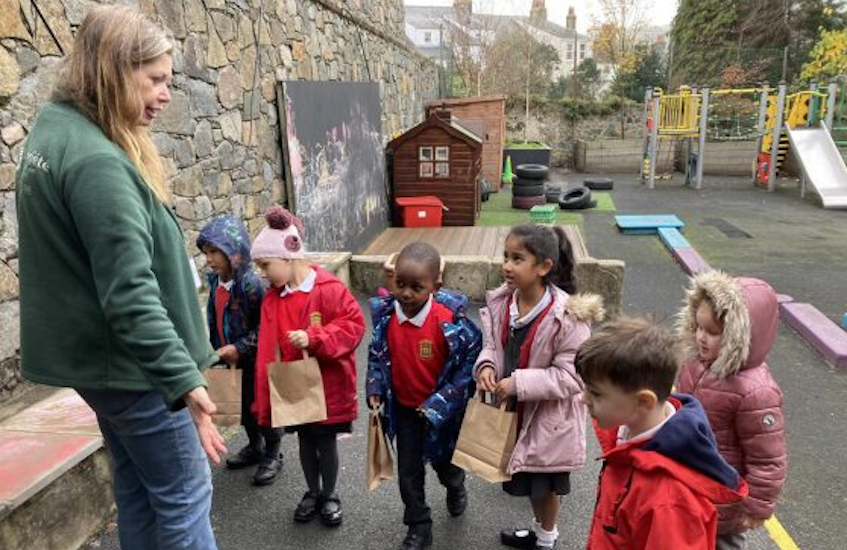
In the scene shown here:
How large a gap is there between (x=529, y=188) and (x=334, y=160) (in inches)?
253

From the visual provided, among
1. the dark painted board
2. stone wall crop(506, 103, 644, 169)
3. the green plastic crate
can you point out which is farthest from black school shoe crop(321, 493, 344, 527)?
stone wall crop(506, 103, 644, 169)

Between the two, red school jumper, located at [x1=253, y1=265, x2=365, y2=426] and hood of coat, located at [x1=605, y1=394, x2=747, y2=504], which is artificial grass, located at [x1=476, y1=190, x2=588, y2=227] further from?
hood of coat, located at [x1=605, y1=394, x2=747, y2=504]

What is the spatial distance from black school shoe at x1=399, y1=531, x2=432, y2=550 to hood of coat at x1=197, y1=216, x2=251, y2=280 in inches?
59.5

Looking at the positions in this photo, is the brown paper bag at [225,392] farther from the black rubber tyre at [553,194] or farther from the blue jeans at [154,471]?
the black rubber tyre at [553,194]

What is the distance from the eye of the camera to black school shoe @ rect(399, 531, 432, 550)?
2.85m

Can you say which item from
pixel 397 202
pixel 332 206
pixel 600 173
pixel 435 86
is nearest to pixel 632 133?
pixel 600 173

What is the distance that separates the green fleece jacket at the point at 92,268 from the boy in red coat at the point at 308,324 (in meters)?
1.05

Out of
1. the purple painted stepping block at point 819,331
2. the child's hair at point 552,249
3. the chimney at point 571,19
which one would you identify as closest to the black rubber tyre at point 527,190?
the purple painted stepping block at point 819,331

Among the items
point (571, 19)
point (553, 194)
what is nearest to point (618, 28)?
point (553, 194)

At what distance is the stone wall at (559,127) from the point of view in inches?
845

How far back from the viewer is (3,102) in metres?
3.18

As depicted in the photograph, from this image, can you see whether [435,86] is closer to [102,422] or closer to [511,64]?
[511,64]

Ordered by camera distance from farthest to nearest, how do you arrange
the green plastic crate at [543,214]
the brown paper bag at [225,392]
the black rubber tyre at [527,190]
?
the black rubber tyre at [527,190]
the green plastic crate at [543,214]
the brown paper bag at [225,392]

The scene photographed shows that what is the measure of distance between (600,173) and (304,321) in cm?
1788
